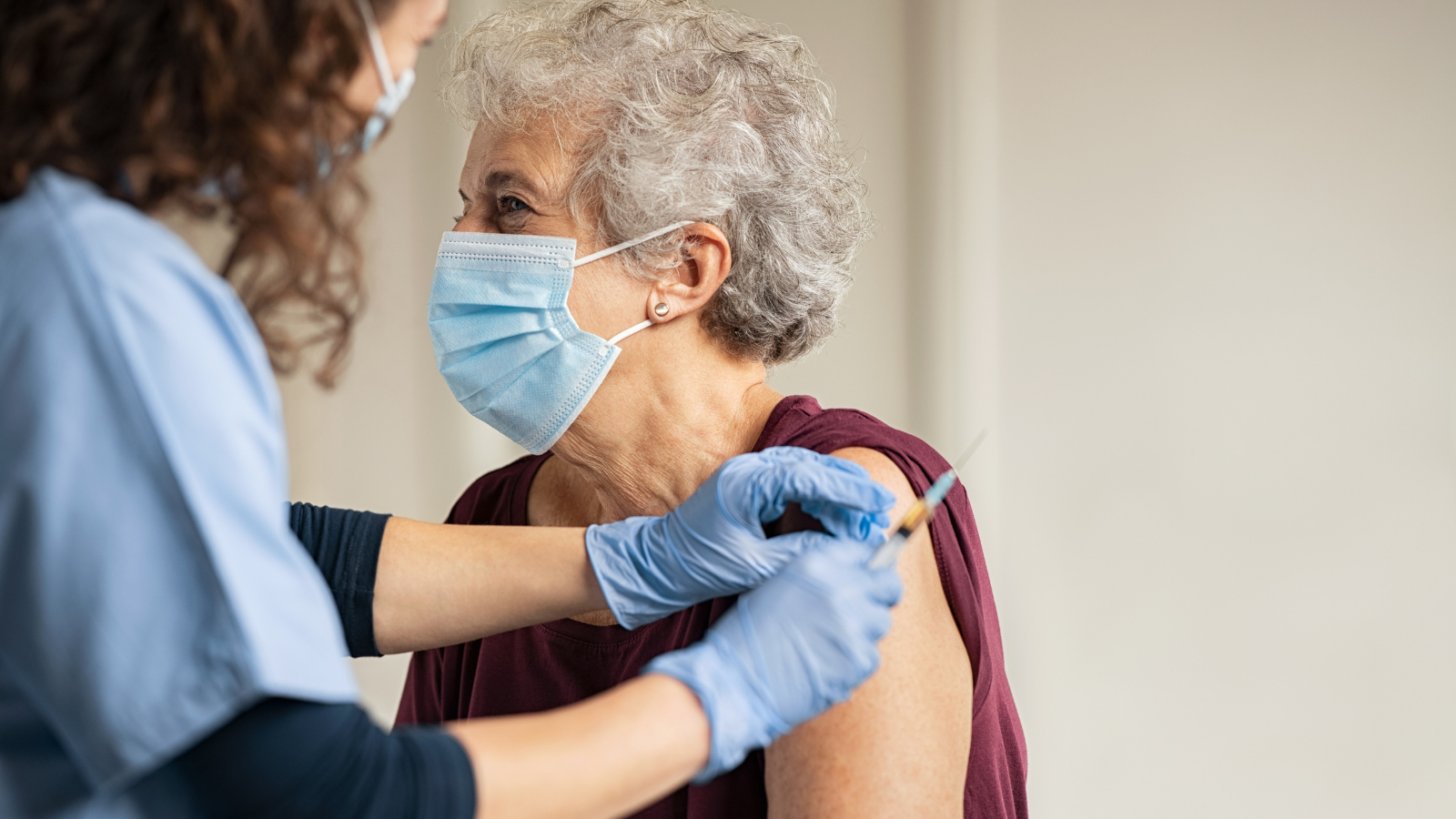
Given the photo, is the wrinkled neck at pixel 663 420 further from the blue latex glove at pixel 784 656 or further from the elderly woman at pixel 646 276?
the blue latex glove at pixel 784 656

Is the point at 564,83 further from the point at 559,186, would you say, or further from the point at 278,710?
the point at 278,710

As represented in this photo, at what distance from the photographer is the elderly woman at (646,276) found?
136 centimetres

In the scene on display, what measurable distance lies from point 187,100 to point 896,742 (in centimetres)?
88

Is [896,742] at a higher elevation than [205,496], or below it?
below

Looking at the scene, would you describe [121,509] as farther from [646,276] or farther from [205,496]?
[646,276]

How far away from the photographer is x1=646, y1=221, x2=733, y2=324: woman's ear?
1.39 metres

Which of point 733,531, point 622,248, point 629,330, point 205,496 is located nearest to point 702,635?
point 733,531

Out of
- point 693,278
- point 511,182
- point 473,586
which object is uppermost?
point 511,182

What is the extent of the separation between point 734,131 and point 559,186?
240 millimetres

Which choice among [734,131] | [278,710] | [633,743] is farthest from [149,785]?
[734,131]

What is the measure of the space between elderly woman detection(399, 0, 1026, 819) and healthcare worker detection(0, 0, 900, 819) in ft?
1.61

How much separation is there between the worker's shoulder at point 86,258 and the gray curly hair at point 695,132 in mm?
752

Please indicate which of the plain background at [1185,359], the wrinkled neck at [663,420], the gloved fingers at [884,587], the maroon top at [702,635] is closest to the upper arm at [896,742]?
the maroon top at [702,635]

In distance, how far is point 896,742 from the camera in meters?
1.12
